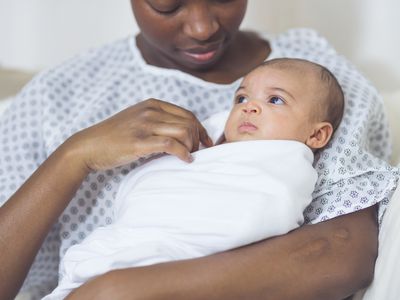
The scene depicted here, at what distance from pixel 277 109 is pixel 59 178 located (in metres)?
0.43

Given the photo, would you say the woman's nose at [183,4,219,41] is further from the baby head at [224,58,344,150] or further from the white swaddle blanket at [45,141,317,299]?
the white swaddle blanket at [45,141,317,299]

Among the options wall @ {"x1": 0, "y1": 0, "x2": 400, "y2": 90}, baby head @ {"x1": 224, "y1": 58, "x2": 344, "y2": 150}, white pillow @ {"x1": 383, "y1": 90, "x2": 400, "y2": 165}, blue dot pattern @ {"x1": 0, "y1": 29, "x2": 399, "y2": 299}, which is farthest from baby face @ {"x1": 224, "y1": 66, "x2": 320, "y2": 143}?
wall @ {"x1": 0, "y1": 0, "x2": 400, "y2": 90}

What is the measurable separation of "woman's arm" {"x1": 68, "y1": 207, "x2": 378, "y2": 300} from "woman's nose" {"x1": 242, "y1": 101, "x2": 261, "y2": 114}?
0.76 feet

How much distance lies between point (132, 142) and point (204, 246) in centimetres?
25

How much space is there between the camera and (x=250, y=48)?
1.69 m

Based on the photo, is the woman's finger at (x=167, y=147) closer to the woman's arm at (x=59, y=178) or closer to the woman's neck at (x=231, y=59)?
the woman's arm at (x=59, y=178)

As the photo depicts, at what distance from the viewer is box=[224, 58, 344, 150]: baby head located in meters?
1.31

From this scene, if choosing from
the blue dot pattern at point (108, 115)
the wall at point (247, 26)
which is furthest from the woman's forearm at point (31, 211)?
the wall at point (247, 26)

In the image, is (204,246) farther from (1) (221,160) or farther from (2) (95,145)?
(2) (95,145)

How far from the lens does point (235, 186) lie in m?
1.22

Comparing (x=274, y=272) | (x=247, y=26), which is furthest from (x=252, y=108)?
(x=247, y=26)

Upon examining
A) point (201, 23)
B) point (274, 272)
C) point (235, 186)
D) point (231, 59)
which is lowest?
point (274, 272)

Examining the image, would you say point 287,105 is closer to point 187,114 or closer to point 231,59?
point 187,114

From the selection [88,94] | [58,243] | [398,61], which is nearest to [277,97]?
[88,94]
